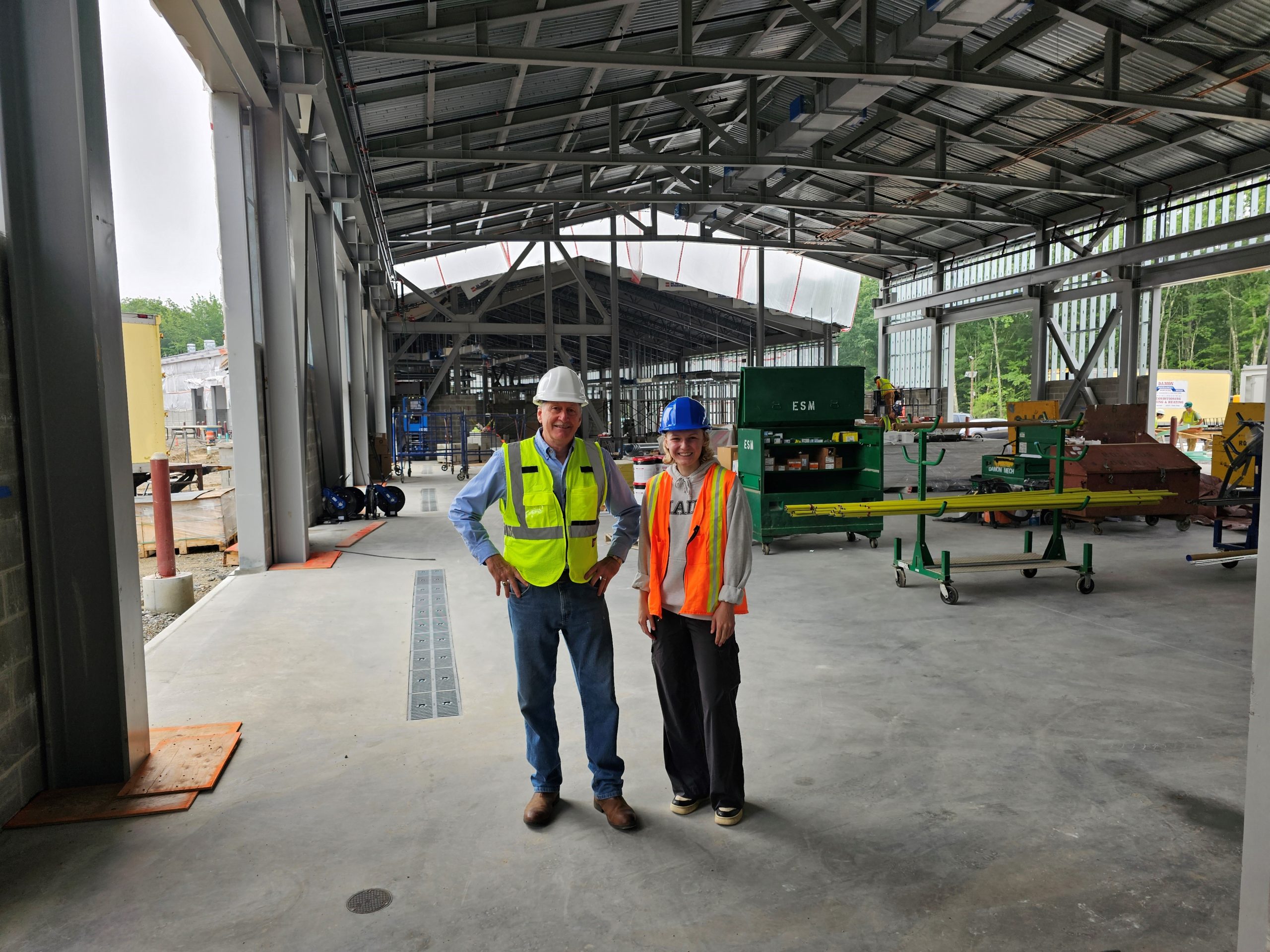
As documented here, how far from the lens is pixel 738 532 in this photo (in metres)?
3.13

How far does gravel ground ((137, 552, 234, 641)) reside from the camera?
275 inches

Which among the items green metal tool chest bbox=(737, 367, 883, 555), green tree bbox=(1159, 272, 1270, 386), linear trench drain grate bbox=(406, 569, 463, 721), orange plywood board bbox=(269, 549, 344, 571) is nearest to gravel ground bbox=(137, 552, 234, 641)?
orange plywood board bbox=(269, 549, 344, 571)

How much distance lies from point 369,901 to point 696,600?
1.56 meters

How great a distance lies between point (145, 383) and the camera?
43.1ft

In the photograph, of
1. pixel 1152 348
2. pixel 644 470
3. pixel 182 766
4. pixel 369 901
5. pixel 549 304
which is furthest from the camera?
pixel 549 304

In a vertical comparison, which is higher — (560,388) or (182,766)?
(560,388)

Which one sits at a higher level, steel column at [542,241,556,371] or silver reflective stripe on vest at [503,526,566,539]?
steel column at [542,241,556,371]

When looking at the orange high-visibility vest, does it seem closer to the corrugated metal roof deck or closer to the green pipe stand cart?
the green pipe stand cart

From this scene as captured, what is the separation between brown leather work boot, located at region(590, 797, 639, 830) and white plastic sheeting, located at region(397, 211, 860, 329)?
2074cm

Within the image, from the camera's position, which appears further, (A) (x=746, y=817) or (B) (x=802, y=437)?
(B) (x=802, y=437)

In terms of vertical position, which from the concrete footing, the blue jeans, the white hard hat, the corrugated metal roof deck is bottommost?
the concrete footing

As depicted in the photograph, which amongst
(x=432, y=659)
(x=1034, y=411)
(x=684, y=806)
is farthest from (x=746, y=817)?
(x=1034, y=411)

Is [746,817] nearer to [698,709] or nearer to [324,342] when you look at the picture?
[698,709]

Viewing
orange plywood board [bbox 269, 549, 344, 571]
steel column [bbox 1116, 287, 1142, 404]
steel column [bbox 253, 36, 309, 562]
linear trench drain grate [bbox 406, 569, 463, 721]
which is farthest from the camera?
steel column [bbox 1116, 287, 1142, 404]
